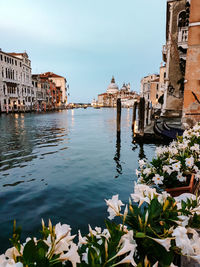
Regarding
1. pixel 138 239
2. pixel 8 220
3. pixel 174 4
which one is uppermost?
pixel 174 4

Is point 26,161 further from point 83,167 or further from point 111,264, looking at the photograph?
point 111,264

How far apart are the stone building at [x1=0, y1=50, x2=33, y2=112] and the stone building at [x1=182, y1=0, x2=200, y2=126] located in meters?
37.1

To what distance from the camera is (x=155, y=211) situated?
1.21 metres

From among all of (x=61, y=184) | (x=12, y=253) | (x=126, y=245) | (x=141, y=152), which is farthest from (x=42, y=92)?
(x=126, y=245)

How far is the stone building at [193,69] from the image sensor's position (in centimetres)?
991

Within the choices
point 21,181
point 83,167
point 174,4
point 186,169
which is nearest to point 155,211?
point 186,169

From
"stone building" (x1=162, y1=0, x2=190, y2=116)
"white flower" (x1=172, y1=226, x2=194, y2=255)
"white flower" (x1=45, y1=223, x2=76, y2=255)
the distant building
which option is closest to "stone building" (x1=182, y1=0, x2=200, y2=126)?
"stone building" (x1=162, y1=0, x2=190, y2=116)

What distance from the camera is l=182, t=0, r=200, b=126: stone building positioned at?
9.91 m

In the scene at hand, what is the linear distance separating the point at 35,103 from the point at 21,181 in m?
56.5

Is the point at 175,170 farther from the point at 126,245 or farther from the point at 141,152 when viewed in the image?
the point at 141,152

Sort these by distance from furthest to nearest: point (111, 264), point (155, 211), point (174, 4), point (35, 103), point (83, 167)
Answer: point (35, 103)
point (174, 4)
point (83, 167)
point (155, 211)
point (111, 264)

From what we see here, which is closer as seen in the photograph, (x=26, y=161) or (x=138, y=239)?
(x=138, y=239)

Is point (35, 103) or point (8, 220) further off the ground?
point (35, 103)

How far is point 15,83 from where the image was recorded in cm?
4428
